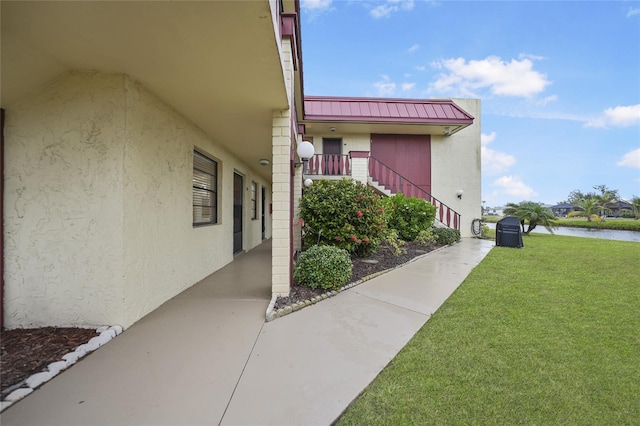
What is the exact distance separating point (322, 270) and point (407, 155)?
9438 millimetres

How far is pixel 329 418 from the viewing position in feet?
5.81

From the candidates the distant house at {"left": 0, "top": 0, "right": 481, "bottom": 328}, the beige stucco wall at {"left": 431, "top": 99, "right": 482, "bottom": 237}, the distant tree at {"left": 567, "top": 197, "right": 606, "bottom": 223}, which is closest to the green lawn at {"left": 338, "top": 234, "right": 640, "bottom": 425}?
the distant house at {"left": 0, "top": 0, "right": 481, "bottom": 328}

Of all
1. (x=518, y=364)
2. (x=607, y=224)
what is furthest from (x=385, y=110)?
(x=607, y=224)

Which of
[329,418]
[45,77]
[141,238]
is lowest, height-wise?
[329,418]

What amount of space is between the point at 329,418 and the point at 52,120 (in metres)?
3.94

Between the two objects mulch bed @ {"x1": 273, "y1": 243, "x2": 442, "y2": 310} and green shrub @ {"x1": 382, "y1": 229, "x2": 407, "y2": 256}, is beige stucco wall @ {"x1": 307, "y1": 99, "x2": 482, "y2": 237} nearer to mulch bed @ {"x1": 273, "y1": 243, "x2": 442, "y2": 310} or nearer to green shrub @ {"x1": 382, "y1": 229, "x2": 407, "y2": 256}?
mulch bed @ {"x1": 273, "y1": 243, "x2": 442, "y2": 310}

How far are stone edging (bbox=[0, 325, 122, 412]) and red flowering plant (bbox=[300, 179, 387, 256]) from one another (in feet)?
12.6

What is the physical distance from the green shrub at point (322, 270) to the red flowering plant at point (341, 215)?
1.34 metres

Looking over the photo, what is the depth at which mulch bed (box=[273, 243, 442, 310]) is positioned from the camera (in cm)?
389

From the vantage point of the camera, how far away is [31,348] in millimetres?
2482

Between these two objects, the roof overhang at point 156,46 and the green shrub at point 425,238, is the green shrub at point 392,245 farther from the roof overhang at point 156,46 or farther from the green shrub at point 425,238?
the roof overhang at point 156,46

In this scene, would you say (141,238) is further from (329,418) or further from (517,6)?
(517,6)

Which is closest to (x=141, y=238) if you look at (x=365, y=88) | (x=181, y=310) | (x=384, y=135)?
(x=181, y=310)

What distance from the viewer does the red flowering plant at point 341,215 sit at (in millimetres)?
5816
